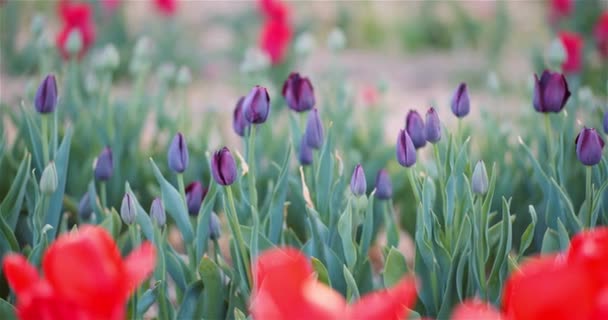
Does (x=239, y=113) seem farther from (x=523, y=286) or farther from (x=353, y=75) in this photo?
(x=353, y=75)

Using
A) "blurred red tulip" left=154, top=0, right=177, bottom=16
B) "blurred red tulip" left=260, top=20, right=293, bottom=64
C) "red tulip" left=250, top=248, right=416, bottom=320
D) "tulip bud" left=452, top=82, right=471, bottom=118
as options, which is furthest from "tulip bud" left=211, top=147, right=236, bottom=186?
"blurred red tulip" left=154, top=0, right=177, bottom=16

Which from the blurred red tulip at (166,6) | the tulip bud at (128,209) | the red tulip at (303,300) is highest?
the red tulip at (303,300)

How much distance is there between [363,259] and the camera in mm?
1394

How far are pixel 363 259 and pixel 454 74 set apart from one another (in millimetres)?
3656

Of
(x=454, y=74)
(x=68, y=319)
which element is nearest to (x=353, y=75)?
(x=454, y=74)

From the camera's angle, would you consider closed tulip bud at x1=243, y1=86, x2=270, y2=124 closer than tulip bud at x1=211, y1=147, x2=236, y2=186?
No

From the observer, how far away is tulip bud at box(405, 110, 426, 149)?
4.61ft

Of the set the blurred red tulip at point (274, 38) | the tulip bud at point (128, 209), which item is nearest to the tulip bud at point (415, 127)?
the tulip bud at point (128, 209)

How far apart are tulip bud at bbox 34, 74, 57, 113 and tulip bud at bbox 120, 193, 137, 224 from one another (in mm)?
349

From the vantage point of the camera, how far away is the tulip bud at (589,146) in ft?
4.19

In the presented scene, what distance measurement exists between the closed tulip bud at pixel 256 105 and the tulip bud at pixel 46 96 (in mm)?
395

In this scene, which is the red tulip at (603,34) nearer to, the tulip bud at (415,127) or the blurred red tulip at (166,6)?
the blurred red tulip at (166,6)

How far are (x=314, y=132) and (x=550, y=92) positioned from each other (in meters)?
0.41

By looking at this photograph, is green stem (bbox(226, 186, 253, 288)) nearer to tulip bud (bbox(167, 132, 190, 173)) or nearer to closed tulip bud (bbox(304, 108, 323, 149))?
tulip bud (bbox(167, 132, 190, 173))
